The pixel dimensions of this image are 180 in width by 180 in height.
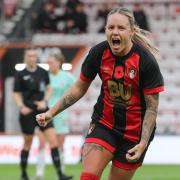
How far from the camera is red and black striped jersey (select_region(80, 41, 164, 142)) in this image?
6559 millimetres

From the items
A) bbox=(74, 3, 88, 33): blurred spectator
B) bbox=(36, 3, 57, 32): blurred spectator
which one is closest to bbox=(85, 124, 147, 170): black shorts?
bbox=(74, 3, 88, 33): blurred spectator

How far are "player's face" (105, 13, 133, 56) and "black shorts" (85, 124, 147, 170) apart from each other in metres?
0.76

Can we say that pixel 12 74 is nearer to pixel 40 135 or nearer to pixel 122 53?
pixel 40 135

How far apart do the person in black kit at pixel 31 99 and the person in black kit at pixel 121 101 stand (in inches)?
186

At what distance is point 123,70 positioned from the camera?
21.6ft

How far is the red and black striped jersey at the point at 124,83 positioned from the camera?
656cm

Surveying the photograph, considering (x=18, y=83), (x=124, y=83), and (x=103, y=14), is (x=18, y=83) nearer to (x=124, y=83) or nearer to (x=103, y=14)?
(x=124, y=83)

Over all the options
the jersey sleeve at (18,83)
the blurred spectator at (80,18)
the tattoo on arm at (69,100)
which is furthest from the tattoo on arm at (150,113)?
the blurred spectator at (80,18)

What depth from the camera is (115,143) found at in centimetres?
672

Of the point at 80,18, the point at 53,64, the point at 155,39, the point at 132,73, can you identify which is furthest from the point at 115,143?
the point at 155,39

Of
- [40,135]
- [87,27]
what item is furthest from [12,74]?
[40,135]

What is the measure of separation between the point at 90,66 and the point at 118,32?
0.58m

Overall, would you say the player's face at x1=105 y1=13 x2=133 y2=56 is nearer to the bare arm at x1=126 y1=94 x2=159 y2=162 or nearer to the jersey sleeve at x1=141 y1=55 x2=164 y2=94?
the jersey sleeve at x1=141 y1=55 x2=164 y2=94

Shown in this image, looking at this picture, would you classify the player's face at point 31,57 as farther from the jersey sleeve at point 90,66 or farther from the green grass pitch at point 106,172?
the jersey sleeve at point 90,66
